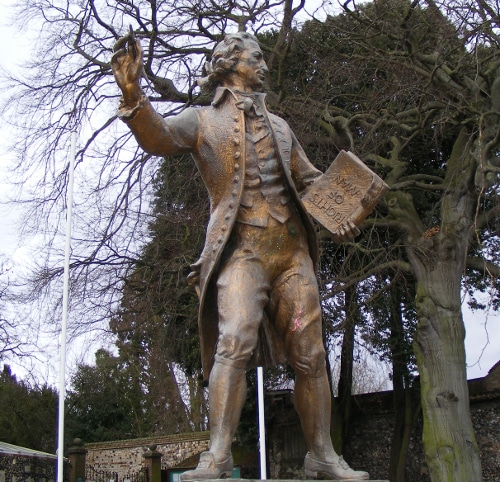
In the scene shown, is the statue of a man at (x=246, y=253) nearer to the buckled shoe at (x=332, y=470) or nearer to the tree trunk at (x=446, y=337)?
the buckled shoe at (x=332, y=470)

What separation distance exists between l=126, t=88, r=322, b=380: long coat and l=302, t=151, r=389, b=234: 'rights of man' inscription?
0.13 metres

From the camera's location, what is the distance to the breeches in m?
4.11

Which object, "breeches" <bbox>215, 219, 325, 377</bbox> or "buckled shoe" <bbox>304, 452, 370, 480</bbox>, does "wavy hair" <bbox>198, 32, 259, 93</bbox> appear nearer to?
"breeches" <bbox>215, 219, 325, 377</bbox>

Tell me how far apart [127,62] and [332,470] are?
232 centimetres

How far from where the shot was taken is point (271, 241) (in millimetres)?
4312

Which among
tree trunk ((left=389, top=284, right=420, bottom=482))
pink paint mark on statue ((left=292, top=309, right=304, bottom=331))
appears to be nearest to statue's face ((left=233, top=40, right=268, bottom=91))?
pink paint mark on statue ((left=292, top=309, right=304, bottom=331))

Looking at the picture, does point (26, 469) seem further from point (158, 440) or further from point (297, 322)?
point (297, 322)

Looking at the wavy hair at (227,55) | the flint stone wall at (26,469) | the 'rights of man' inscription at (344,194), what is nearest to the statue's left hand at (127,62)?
the wavy hair at (227,55)

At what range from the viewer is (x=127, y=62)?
12.6 feet

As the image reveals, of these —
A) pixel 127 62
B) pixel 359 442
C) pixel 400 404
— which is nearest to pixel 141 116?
pixel 127 62

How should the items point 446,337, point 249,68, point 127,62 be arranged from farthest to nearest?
point 446,337 → point 249,68 → point 127,62

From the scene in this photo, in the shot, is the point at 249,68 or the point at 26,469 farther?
the point at 26,469

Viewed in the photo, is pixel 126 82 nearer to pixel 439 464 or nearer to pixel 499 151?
pixel 439 464

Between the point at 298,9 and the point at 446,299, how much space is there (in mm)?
6115
